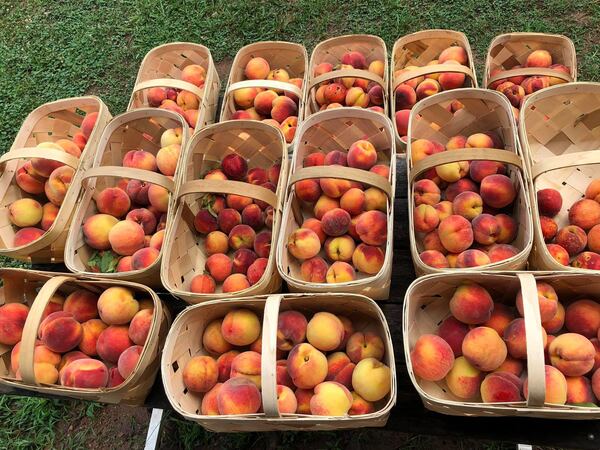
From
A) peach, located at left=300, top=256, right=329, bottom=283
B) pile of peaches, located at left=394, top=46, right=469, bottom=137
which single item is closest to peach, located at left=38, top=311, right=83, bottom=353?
peach, located at left=300, top=256, right=329, bottom=283

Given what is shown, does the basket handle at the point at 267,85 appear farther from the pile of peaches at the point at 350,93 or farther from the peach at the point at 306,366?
the peach at the point at 306,366

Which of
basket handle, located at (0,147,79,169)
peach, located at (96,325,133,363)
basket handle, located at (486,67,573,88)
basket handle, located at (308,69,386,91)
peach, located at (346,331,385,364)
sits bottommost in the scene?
peach, located at (346,331,385,364)

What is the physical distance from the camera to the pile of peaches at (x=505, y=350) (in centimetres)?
91

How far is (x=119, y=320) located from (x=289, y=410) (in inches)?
19.7

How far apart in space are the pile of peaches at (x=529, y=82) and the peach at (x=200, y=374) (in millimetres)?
1227

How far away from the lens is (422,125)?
1.40 m

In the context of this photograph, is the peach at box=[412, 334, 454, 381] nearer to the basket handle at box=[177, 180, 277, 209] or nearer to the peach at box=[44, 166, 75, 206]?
the basket handle at box=[177, 180, 277, 209]

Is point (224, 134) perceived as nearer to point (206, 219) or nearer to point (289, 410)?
point (206, 219)

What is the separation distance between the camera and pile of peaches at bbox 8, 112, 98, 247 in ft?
4.69

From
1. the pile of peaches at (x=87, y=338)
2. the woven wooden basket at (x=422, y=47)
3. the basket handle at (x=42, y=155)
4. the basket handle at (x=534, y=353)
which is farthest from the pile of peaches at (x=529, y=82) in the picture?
the basket handle at (x=42, y=155)

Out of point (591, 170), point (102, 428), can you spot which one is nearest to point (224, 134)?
point (591, 170)

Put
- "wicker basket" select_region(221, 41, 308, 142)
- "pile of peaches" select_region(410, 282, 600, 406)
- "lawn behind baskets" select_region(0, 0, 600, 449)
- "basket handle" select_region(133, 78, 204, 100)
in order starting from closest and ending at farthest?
"pile of peaches" select_region(410, 282, 600, 406) < "basket handle" select_region(133, 78, 204, 100) < "wicker basket" select_region(221, 41, 308, 142) < "lawn behind baskets" select_region(0, 0, 600, 449)

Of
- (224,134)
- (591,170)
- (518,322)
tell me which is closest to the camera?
(518,322)

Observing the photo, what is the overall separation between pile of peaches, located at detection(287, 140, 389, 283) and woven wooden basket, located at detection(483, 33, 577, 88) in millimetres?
694
